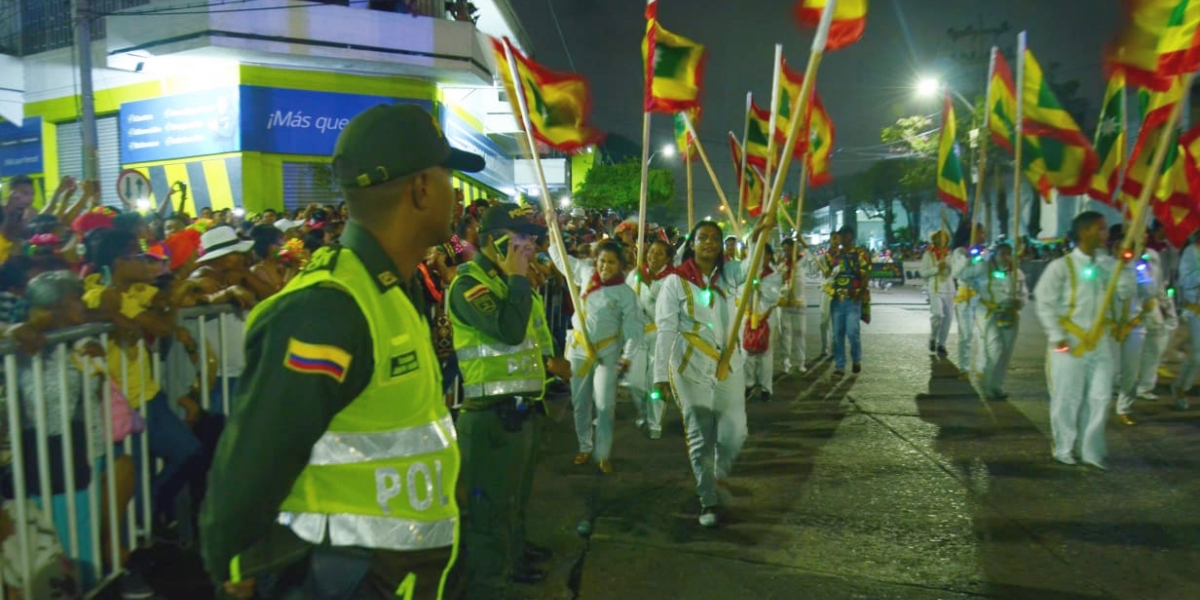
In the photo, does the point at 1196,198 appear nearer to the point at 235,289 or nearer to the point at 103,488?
the point at 235,289

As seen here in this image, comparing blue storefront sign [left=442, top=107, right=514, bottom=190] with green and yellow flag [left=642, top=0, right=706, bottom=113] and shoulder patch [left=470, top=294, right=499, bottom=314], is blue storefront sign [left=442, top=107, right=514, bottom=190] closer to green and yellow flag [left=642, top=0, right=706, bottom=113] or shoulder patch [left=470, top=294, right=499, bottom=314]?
green and yellow flag [left=642, top=0, right=706, bottom=113]

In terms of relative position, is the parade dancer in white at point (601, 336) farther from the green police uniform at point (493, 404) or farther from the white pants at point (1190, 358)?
the white pants at point (1190, 358)

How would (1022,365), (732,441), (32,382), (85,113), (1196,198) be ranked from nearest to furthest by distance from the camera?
(32,382) → (732,441) → (1196,198) → (1022,365) → (85,113)

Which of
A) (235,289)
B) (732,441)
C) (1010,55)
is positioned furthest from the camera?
(1010,55)

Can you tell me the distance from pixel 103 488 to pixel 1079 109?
1627 inches

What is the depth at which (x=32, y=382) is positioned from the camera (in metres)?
3.48

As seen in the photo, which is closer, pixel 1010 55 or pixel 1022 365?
pixel 1022 365

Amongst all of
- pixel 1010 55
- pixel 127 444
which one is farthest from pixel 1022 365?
pixel 1010 55

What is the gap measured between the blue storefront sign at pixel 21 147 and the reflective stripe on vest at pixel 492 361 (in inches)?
874

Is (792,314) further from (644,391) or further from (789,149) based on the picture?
(789,149)

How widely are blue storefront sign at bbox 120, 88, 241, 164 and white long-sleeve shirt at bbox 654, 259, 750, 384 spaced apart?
15012mm

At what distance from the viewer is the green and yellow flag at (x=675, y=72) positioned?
7.54 m

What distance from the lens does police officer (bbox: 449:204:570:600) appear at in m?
3.91

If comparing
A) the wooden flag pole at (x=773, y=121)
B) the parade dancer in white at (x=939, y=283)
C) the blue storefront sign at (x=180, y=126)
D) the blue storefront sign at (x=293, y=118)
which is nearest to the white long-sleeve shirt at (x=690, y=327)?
the wooden flag pole at (x=773, y=121)
